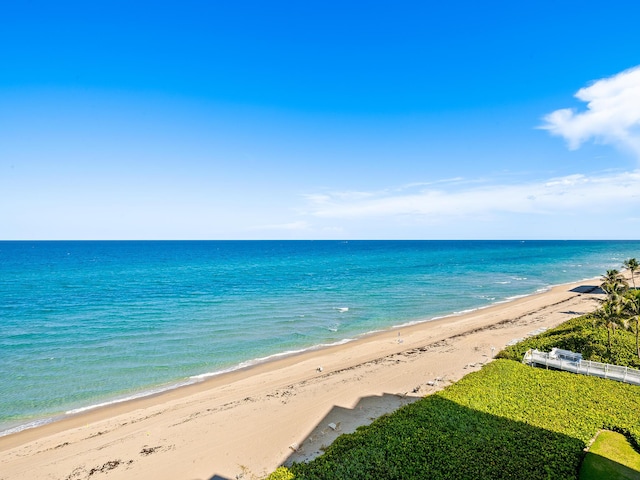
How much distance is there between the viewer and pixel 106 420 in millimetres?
19859

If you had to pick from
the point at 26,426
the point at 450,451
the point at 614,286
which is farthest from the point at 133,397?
the point at 614,286

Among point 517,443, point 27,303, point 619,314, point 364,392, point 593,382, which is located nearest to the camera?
point 517,443

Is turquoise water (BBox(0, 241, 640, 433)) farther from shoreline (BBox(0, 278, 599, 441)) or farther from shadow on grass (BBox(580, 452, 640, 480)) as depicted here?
shadow on grass (BBox(580, 452, 640, 480))

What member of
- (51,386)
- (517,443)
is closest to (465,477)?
(517,443)

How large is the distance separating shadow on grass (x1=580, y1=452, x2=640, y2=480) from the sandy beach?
29.6 feet

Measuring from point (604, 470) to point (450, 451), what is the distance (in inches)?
201

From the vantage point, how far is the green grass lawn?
38.7ft

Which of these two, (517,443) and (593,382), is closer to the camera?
(517,443)

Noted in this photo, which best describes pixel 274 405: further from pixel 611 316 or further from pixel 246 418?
pixel 611 316

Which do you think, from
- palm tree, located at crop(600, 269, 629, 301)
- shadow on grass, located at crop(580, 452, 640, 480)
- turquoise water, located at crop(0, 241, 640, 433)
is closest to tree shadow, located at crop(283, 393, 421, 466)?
shadow on grass, located at crop(580, 452, 640, 480)

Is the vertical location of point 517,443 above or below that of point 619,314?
below

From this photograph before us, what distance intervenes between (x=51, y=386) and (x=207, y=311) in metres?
20.7

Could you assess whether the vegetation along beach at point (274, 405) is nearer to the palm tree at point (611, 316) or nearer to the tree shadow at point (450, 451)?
the tree shadow at point (450, 451)

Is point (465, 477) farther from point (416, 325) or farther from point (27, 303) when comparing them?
point (27, 303)
